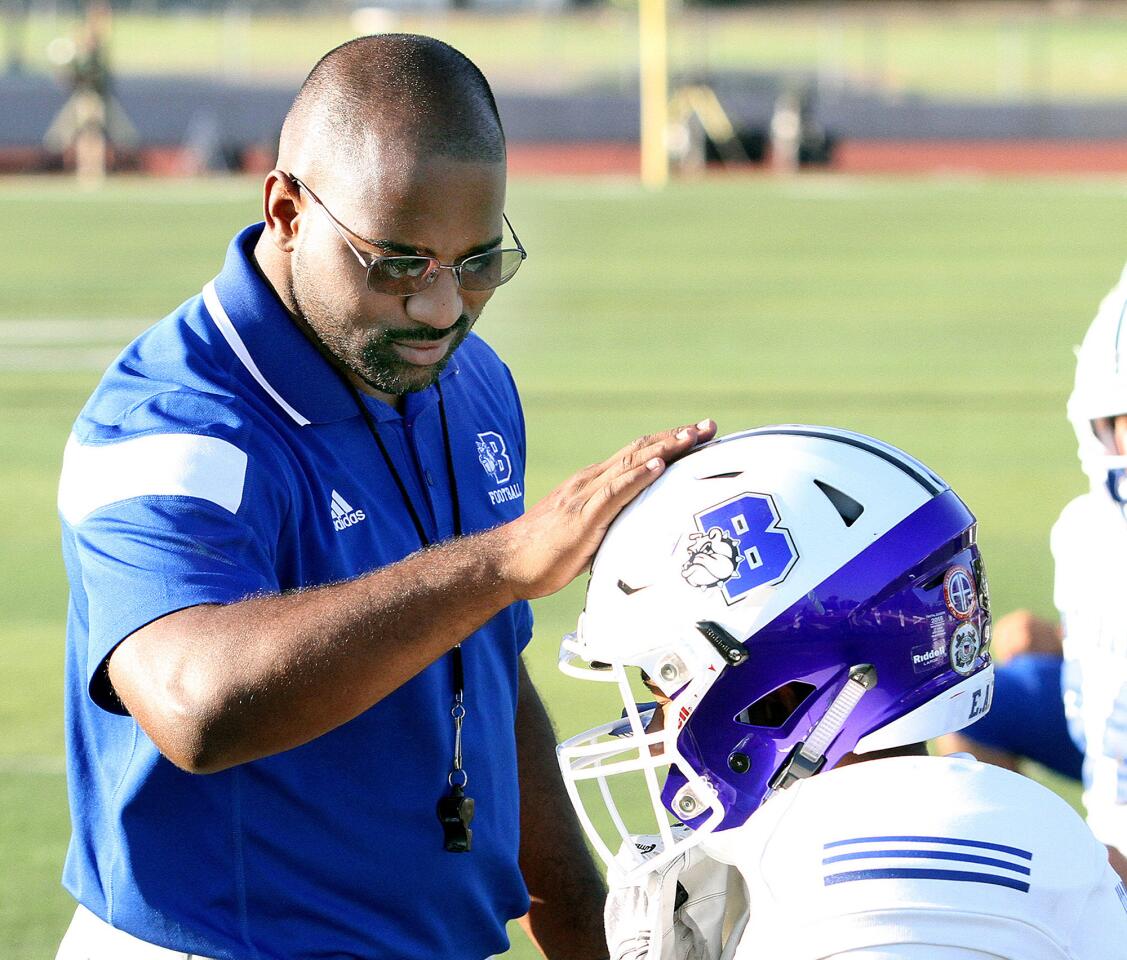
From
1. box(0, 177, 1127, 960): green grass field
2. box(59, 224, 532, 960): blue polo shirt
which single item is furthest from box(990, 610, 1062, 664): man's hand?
box(59, 224, 532, 960): blue polo shirt

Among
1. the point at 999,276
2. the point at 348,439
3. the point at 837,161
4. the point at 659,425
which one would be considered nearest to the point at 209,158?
the point at 837,161

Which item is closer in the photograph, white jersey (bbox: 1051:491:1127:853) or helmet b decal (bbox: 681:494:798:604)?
helmet b decal (bbox: 681:494:798:604)

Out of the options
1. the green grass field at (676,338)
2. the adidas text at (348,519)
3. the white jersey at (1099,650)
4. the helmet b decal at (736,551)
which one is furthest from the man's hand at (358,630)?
the green grass field at (676,338)

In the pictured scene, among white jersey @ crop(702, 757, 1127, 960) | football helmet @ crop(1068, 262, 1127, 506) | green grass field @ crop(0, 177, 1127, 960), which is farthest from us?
green grass field @ crop(0, 177, 1127, 960)

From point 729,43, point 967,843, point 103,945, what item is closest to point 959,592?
point 967,843

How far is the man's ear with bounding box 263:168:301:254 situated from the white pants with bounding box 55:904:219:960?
3.53ft

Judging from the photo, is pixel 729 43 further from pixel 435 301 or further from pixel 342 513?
pixel 342 513

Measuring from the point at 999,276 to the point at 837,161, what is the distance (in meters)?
17.0

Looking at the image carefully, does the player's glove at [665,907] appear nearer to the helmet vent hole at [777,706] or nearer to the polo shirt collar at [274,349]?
the helmet vent hole at [777,706]

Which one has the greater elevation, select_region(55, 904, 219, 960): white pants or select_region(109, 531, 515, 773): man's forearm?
select_region(109, 531, 515, 773): man's forearm

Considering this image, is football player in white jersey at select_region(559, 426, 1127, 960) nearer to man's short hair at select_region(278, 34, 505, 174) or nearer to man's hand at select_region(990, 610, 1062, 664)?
man's short hair at select_region(278, 34, 505, 174)

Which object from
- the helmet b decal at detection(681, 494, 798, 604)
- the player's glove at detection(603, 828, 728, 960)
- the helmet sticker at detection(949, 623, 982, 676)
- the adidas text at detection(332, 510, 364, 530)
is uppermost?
the helmet b decal at detection(681, 494, 798, 604)

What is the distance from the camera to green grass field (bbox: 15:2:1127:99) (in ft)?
141

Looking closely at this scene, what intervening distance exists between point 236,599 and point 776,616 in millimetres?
719
